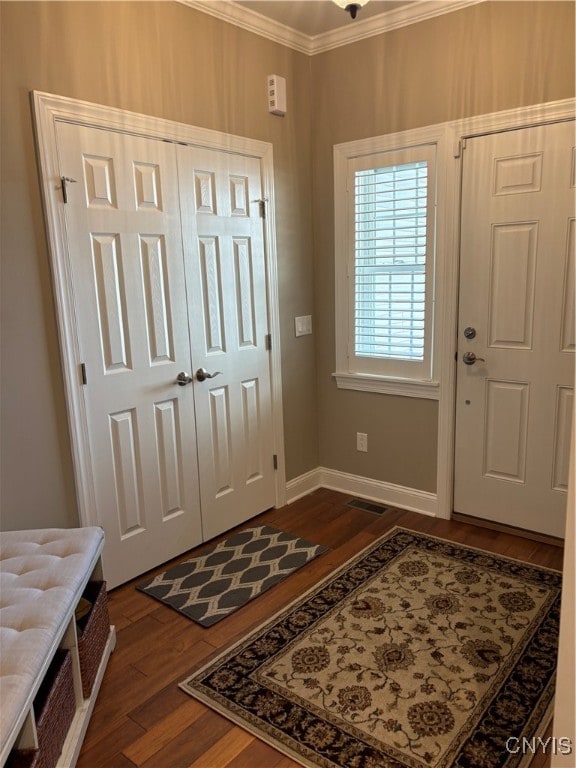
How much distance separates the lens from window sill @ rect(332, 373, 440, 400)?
3214 millimetres

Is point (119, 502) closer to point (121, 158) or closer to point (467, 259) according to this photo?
point (121, 158)

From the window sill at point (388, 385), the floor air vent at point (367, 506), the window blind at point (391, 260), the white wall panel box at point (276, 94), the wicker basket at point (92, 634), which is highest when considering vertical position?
the white wall panel box at point (276, 94)

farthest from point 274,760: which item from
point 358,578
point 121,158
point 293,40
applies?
point 293,40

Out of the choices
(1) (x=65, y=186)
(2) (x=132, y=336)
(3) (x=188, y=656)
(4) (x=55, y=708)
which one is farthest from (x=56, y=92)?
(3) (x=188, y=656)

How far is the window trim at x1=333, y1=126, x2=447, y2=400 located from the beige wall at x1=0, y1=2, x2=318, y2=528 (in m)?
0.65

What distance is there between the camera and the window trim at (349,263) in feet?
9.88

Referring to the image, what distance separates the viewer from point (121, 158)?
8.12 feet

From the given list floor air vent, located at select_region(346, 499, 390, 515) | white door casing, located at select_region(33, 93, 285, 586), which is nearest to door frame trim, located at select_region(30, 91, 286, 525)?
white door casing, located at select_region(33, 93, 285, 586)

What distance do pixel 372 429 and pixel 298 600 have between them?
4.33 feet

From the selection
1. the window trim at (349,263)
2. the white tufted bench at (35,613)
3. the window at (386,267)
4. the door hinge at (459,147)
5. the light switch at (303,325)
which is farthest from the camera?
the light switch at (303,325)

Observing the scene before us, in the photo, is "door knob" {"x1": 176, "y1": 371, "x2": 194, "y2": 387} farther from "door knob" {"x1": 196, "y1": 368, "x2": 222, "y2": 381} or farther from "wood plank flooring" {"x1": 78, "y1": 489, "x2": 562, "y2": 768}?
"wood plank flooring" {"x1": 78, "y1": 489, "x2": 562, "y2": 768}

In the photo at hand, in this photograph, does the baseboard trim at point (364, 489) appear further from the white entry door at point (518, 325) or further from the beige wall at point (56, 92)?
the beige wall at point (56, 92)

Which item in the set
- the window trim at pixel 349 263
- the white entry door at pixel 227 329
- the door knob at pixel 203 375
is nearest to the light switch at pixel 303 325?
the window trim at pixel 349 263

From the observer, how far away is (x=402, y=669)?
2.07 metres
